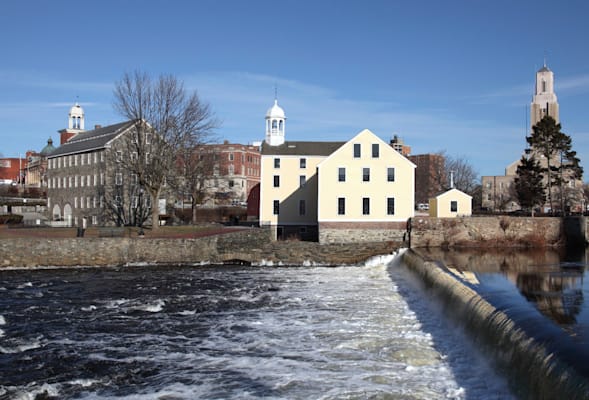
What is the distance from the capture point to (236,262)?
3728 cm

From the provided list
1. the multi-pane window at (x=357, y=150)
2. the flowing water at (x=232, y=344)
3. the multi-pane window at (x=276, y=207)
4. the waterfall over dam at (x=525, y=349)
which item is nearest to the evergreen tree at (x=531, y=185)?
the multi-pane window at (x=357, y=150)

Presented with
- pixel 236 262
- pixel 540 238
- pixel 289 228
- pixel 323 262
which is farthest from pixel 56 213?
pixel 540 238

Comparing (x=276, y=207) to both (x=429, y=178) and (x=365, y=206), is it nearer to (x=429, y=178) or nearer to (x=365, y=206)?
(x=365, y=206)

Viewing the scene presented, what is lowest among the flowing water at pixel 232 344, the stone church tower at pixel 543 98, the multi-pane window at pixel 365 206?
the flowing water at pixel 232 344

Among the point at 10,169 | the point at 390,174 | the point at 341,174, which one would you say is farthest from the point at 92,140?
the point at 10,169

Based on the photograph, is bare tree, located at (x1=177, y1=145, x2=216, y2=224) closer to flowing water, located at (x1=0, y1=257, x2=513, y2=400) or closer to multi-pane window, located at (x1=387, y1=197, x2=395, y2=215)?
multi-pane window, located at (x1=387, y1=197, x2=395, y2=215)

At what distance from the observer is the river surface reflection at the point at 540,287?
37.2 feet

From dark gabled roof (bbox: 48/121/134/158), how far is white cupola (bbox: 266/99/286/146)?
14.3m

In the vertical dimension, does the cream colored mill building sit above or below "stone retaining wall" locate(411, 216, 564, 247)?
above

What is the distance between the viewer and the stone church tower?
106m

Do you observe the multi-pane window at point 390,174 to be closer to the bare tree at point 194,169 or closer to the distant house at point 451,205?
the distant house at point 451,205

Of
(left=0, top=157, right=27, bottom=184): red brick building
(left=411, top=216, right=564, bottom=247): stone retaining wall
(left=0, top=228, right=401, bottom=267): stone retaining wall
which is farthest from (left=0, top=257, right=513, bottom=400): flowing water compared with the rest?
(left=0, top=157, right=27, bottom=184): red brick building

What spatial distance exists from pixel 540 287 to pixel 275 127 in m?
34.2

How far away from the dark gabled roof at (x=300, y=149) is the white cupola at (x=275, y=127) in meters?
0.64
